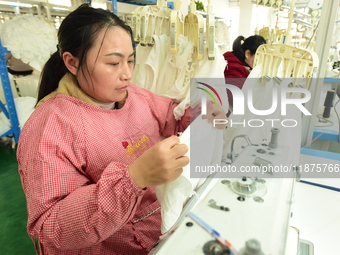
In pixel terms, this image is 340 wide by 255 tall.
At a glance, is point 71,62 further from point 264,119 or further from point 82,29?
point 264,119

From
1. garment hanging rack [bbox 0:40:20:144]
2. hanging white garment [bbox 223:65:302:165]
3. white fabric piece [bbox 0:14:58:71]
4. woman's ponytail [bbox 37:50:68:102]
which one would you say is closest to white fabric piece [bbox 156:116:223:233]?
hanging white garment [bbox 223:65:302:165]

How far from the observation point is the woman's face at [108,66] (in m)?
0.72

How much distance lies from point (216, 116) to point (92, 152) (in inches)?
19.7

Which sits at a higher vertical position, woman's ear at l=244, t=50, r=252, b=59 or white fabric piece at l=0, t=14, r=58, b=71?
white fabric piece at l=0, t=14, r=58, b=71

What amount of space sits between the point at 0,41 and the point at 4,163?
129cm

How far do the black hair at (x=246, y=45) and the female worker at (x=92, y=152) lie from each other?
59.9 inches

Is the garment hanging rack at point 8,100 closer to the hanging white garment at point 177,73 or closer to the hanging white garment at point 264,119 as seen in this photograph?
the hanging white garment at point 177,73

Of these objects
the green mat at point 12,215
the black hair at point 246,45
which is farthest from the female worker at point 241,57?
the green mat at point 12,215

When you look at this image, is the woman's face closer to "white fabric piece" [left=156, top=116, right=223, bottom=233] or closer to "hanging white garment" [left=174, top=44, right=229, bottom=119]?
"white fabric piece" [left=156, top=116, right=223, bottom=233]

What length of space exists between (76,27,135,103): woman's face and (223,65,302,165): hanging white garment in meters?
0.64

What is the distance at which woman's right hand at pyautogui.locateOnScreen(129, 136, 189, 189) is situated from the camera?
54cm

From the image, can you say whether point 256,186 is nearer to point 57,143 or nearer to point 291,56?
point 57,143

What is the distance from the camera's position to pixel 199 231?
0.51 metres

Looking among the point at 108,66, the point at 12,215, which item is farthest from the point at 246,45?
the point at 12,215
